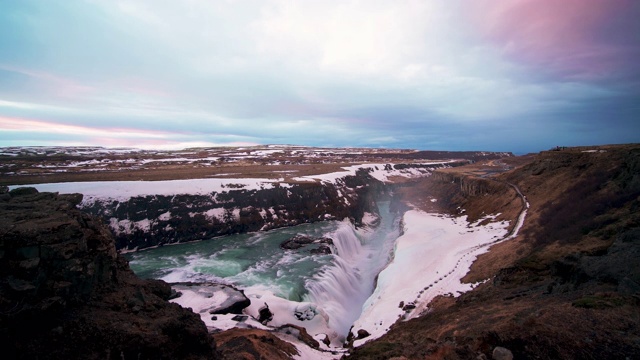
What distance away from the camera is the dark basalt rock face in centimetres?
689

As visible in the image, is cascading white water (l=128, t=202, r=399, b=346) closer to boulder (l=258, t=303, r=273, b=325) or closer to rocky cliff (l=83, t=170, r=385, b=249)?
boulder (l=258, t=303, r=273, b=325)

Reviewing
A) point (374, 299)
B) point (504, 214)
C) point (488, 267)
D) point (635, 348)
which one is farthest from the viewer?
point (504, 214)

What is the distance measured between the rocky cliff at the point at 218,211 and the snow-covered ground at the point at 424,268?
56.8 ft

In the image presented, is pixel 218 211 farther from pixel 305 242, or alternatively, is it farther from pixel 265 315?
pixel 265 315

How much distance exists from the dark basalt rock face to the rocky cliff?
1224 inches

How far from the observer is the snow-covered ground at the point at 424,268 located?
70.0 feet

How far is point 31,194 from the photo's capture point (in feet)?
37.9

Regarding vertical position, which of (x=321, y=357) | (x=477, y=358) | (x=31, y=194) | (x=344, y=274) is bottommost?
(x=344, y=274)

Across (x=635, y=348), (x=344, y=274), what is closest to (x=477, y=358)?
(x=635, y=348)

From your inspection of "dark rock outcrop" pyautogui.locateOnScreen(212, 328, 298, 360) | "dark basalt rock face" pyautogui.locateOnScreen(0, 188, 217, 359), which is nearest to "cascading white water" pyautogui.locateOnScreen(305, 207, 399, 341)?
"dark rock outcrop" pyautogui.locateOnScreen(212, 328, 298, 360)

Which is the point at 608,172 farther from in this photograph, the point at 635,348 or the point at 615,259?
the point at 635,348

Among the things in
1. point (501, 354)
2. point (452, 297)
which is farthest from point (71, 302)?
point (452, 297)

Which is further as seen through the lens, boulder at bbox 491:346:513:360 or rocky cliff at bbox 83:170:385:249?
rocky cliff at bbox 83:170:385:249

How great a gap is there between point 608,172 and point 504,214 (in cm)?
1122
